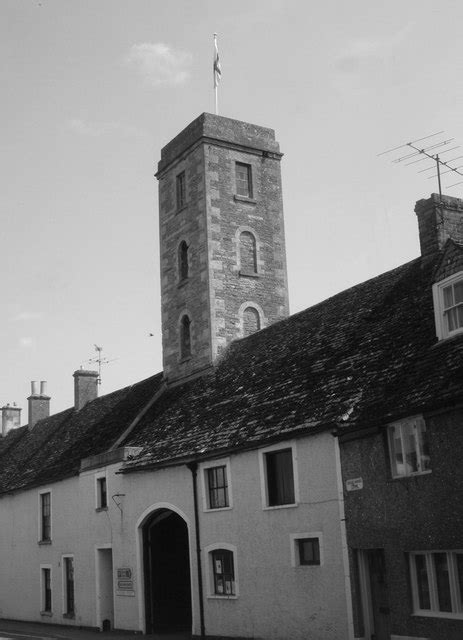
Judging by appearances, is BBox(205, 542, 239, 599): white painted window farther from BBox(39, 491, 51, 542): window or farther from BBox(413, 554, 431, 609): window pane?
BBox(39, 491, 51, 542): window

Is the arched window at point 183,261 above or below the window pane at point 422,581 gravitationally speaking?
above

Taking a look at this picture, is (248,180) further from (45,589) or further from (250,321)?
(45,589)

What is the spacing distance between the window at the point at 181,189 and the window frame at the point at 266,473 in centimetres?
1467

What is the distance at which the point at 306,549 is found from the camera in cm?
1967

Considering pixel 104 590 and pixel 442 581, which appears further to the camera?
pixel 104 590

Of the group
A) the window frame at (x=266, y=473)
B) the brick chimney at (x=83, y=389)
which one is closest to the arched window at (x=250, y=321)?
the window frame at (x=266, y=473)

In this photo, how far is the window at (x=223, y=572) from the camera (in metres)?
22.2

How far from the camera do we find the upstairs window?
32.9 meters

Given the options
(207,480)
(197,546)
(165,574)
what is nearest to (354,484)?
(207,480)

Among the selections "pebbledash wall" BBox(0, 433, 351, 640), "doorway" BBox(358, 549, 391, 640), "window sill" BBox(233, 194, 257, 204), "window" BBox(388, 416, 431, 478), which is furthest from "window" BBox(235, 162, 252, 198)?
"doorway" BBox(358, 549, 391, 640)

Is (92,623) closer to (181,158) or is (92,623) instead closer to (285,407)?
(285,407)

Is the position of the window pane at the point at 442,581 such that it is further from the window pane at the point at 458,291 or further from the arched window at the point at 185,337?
the arched window at the point at 185,337

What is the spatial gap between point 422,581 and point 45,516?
2010cm

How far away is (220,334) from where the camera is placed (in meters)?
30.8
